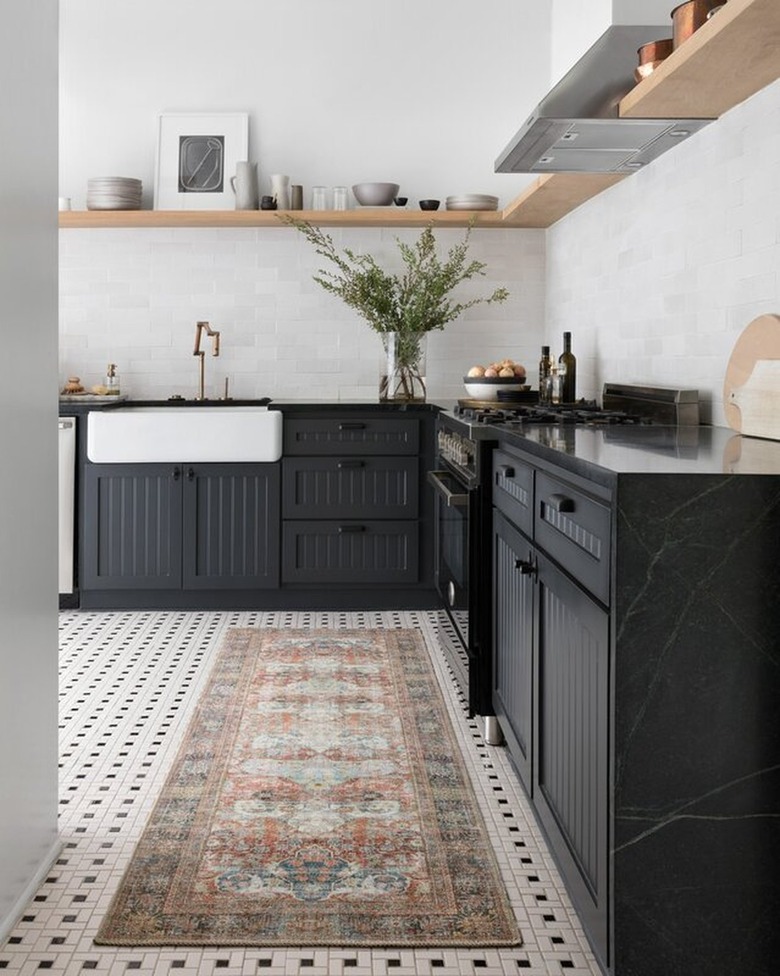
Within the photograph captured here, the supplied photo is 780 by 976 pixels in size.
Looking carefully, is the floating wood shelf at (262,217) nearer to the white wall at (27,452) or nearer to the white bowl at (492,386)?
the white bowl at (492,386)

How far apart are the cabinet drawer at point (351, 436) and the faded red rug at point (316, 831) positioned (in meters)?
1.38

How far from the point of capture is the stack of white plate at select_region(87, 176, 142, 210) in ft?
17.8

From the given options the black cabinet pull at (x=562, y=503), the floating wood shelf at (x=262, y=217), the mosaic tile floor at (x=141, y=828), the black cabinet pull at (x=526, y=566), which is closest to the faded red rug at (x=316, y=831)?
the mosaic tile floor at (x=141, y=828)

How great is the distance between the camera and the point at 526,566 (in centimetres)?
260

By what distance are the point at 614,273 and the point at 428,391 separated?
1609mm

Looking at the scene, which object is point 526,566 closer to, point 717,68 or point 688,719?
point 688,719

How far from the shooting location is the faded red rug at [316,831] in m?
2.23

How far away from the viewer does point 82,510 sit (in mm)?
5082

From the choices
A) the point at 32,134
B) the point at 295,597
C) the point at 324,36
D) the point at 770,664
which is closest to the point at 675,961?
the point at 770,664

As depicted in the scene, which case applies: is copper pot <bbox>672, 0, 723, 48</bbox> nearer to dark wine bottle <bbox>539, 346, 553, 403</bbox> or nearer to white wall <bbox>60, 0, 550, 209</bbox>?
dark wine bottle <bbox>539, 346, 553, 403</bbox>

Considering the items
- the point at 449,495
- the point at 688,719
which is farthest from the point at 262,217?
the point at 688,719

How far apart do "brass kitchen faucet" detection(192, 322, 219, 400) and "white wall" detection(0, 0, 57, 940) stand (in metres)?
3.04

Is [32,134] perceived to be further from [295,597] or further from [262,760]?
[295,597]

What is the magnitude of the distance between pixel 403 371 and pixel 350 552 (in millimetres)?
908
